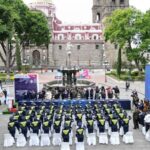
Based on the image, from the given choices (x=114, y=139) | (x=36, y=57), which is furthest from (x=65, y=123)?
(x=36, y=57)

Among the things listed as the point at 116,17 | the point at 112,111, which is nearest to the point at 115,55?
the point at 116,17

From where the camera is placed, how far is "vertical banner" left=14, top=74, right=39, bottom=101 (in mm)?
33031

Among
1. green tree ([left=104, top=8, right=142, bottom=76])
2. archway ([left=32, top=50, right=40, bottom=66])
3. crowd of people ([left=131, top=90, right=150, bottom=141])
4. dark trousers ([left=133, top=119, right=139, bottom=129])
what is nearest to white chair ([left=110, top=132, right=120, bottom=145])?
crowd of people ([left=131, top=90, right=150, bottom=141])

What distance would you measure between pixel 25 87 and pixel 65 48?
6893 cm

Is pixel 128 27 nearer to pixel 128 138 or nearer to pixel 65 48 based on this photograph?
pixel 128 138

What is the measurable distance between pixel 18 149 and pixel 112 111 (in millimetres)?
6468

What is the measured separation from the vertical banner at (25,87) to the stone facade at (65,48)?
203ft

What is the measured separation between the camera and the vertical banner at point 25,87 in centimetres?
3303

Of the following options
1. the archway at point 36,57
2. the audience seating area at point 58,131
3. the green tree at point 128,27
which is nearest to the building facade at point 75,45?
the archway at point 36,57

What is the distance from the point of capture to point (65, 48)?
10206cm

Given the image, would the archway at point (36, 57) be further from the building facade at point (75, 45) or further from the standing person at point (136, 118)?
the standing person at point (136, 118)

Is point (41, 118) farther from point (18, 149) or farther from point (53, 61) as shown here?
point (53, 61)

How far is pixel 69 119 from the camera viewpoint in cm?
2116

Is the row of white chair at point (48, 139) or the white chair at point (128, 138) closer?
the row of white chair at point (48, 139)
